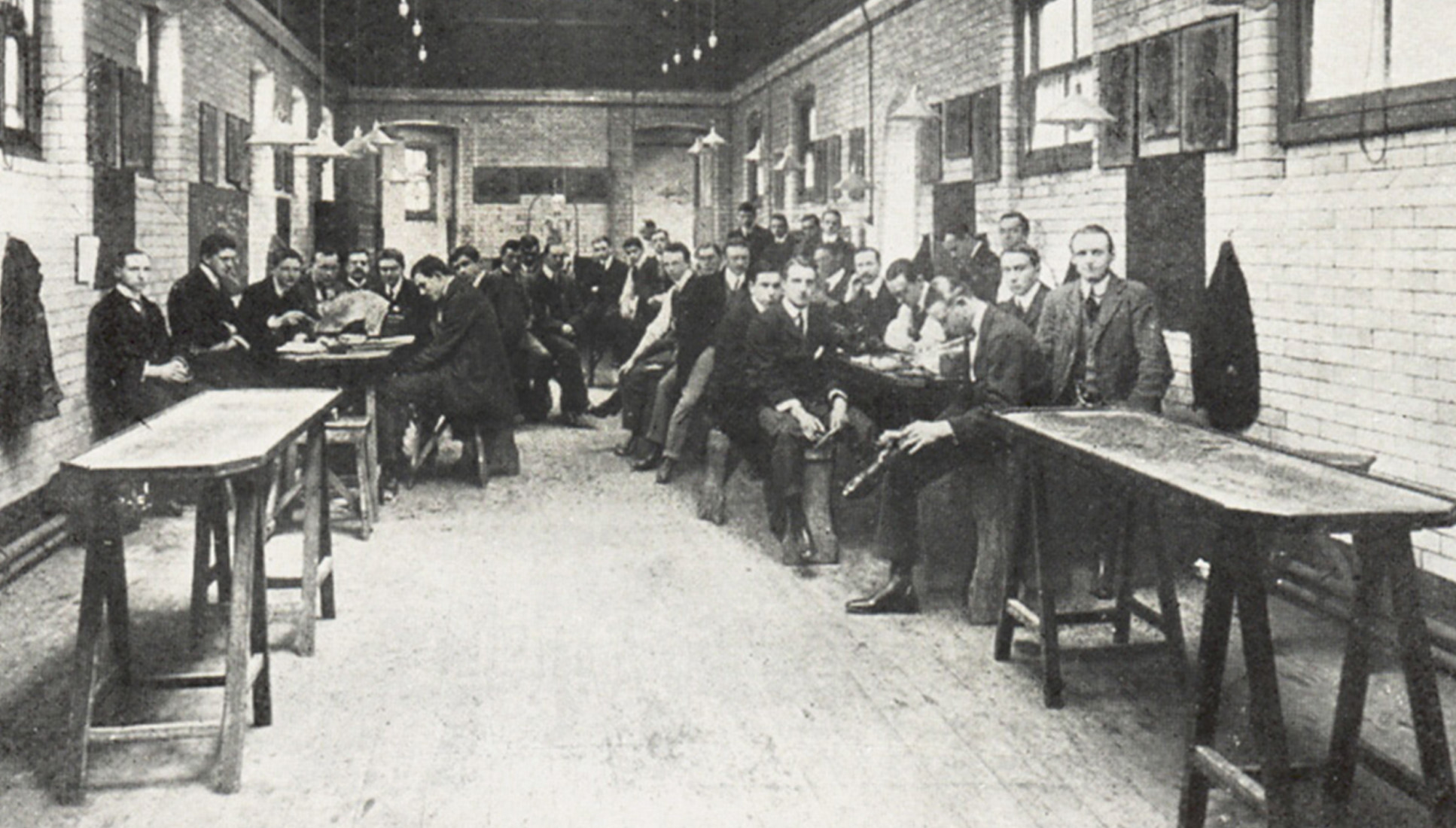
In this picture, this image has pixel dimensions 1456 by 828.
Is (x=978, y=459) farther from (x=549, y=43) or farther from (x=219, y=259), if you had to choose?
(x=549, y=43)

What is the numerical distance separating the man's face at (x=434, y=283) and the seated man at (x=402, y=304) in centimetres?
32

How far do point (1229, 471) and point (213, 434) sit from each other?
2762 millimetres

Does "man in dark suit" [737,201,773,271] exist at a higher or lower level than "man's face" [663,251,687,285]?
higher

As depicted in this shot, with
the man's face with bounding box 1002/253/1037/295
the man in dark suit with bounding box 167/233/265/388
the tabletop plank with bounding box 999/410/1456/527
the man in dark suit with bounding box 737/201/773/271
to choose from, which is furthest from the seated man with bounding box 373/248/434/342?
the tabletop plank with bounding box 999/410/1456/527

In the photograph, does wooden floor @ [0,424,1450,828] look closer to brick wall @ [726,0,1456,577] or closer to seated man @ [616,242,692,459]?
brick wall @ [726,0,1456,577]

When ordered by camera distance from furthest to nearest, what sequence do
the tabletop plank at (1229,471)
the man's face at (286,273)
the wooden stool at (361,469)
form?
the man's face at (286,273) < the wooden stool at (361,469) < the tabletop plank at (1229,471)

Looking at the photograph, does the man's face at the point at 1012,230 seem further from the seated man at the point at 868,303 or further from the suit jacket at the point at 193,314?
the suit jacket at the point at 193,314

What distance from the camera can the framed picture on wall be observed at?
6.22 metres

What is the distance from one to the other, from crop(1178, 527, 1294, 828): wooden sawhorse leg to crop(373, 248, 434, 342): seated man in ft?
20.0

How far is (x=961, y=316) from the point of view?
19.6 feet

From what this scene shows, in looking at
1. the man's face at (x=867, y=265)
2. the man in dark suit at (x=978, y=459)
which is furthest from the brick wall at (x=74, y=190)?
the man's face at (x=867, y=265)

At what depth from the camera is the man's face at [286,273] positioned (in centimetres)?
859

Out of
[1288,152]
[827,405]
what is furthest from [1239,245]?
[827,405]

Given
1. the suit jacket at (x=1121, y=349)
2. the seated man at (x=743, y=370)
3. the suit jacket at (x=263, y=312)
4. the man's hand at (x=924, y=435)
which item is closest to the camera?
the man's hand at (x=924, y=435)
